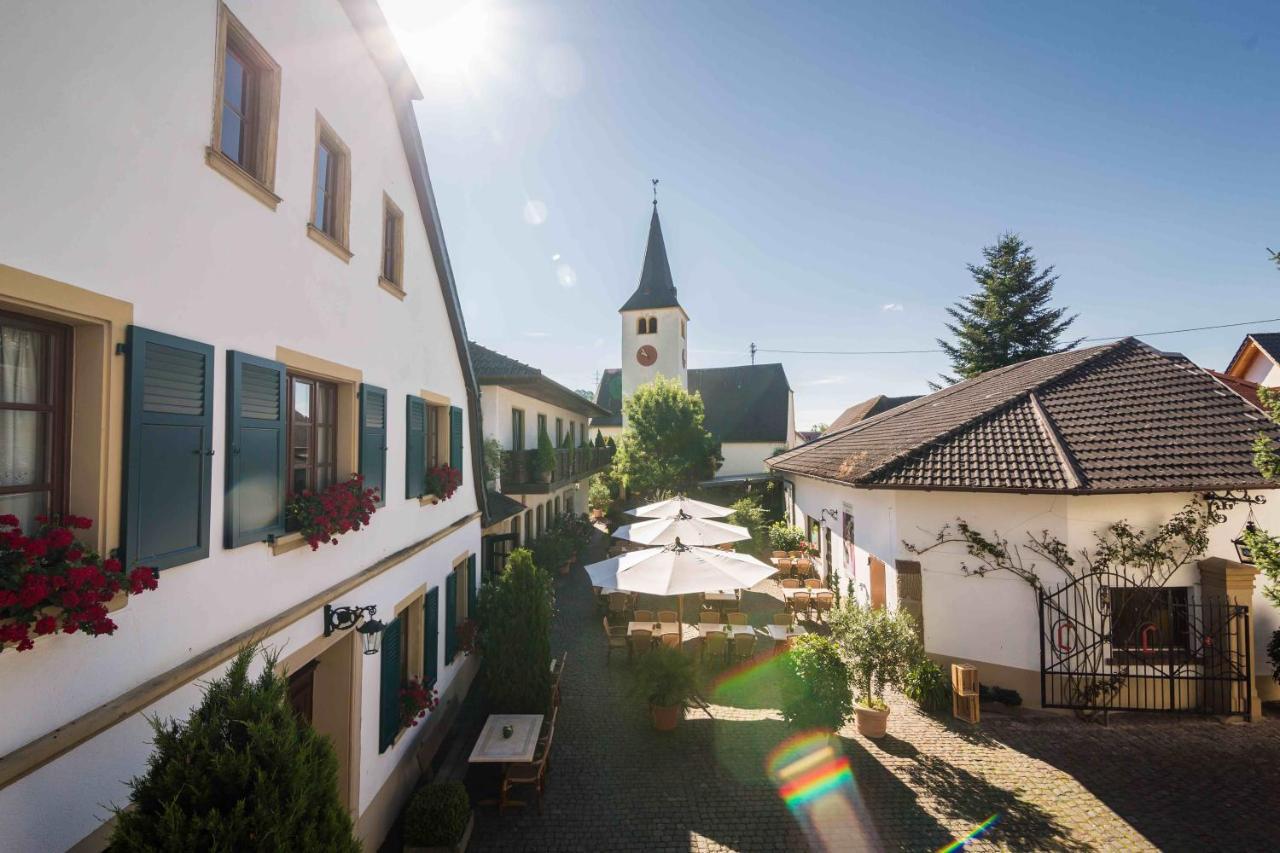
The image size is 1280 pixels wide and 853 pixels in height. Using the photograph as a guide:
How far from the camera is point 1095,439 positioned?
10.1 meters

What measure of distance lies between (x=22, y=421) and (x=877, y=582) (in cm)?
1200

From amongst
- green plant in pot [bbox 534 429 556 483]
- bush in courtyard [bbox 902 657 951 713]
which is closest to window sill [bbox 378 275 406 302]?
green plant in pot [bbox 534 429 556 483]

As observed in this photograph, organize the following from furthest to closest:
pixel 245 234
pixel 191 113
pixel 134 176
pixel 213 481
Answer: pixel 245 234 < pixel 213 481 < pixel 191 113 < pixel 134 176

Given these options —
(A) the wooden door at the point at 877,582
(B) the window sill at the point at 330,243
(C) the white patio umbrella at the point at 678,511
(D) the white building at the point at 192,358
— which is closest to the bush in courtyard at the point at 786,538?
(C) the white patio umbrella at the point at 678,511

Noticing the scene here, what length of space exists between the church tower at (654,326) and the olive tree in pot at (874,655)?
33.1 metres

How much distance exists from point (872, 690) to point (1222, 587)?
5.49m

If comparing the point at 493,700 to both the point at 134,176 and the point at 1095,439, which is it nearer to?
the point at 134,176

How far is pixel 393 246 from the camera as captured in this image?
25.0 feet

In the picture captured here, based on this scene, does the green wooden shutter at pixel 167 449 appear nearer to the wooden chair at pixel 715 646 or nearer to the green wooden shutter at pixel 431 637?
the green wooden shutter at pixel 431 637

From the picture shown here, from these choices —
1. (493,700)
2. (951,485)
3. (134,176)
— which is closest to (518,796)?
(493,700)

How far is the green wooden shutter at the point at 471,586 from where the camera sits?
34.9 ft

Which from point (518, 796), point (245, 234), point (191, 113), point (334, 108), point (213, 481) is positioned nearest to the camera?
point (191, 113)

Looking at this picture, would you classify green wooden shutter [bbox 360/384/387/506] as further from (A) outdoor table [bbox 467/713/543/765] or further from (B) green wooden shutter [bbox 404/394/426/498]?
(A) outdoor table [bbox 467/713/543/765]

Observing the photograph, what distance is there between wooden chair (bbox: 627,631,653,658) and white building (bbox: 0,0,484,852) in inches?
197
